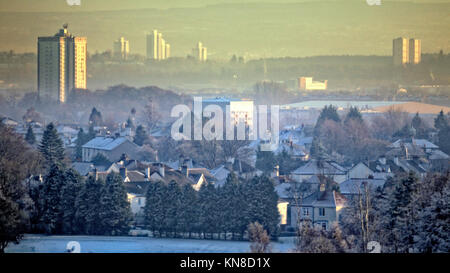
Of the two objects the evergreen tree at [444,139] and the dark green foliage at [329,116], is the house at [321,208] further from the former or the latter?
the dark green foliage at [329,116]

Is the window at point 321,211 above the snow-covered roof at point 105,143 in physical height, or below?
below

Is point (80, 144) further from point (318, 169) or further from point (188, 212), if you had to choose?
point (188, 212)

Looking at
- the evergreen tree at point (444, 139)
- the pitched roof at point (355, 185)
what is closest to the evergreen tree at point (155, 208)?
the pitched roof at point (355, 185)

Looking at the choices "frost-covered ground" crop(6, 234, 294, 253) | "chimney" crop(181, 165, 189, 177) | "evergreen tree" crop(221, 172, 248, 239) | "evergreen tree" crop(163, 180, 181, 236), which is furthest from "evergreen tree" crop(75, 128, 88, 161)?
"frost-covered ground" crop(6, 234, 294, 253)

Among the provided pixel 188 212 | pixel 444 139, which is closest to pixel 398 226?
pixel 188 212

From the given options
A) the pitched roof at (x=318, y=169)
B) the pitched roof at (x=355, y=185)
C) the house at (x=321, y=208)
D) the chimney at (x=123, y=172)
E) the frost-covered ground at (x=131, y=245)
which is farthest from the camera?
the pitched roof at (x=318, y=169)
